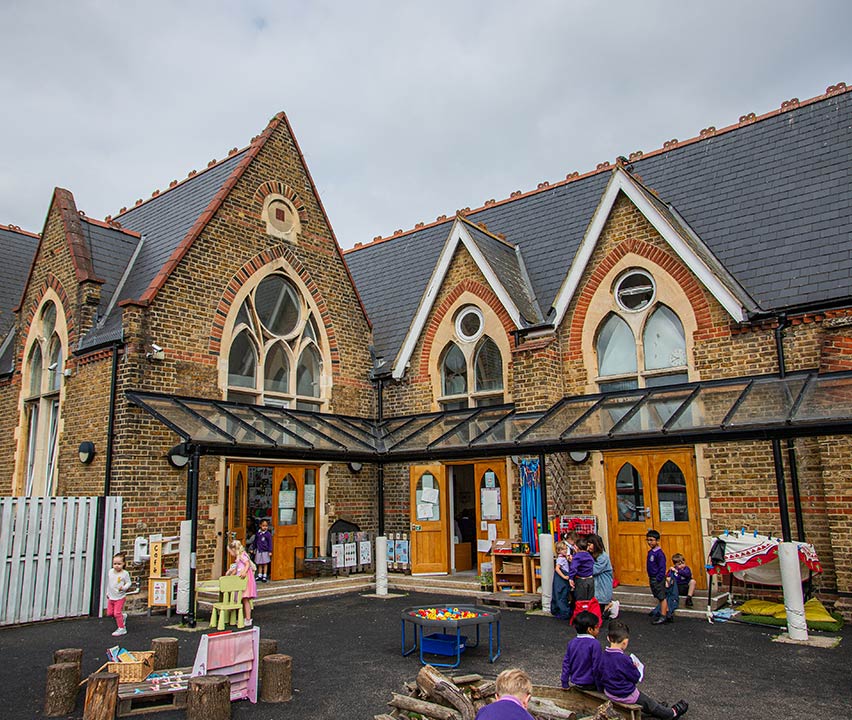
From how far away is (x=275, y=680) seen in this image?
648 cm

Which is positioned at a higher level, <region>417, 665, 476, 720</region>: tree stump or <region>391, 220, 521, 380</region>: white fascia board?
<region>391, 220, 521, 380</region>: white fascia board

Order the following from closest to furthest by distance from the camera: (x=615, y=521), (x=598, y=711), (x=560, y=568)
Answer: (x=598, y=711)
(x=560, y=568)
(x=615, y=521)

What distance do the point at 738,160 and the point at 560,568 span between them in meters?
9.64

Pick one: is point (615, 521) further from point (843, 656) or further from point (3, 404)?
point (3, 404)

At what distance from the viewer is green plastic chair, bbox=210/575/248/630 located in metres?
9.15

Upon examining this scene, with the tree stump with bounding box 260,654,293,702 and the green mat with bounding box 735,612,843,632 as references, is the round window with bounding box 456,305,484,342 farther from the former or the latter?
the tree stump with bounding box 260,654,293,702

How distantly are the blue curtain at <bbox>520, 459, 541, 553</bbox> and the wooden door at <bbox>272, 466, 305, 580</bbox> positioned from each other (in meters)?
4.58

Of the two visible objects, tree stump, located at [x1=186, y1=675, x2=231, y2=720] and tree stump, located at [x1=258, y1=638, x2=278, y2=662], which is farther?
tree stump, located at [x1=258, y1=638, x2=278, y2=662]

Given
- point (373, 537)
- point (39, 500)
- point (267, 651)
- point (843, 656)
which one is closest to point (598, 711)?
point (267, 651)

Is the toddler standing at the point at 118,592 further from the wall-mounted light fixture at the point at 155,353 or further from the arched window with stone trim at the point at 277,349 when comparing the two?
the arched window with stone trim at the point at 277,349

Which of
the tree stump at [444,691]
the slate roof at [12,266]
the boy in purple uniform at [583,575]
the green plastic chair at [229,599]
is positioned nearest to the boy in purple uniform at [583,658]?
the tree stump at [444,691]

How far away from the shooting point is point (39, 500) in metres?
10.4

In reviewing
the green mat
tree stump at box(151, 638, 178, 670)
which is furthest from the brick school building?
tree stump at box(151, 638, 178, 670)

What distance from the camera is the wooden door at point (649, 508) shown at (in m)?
11.9
